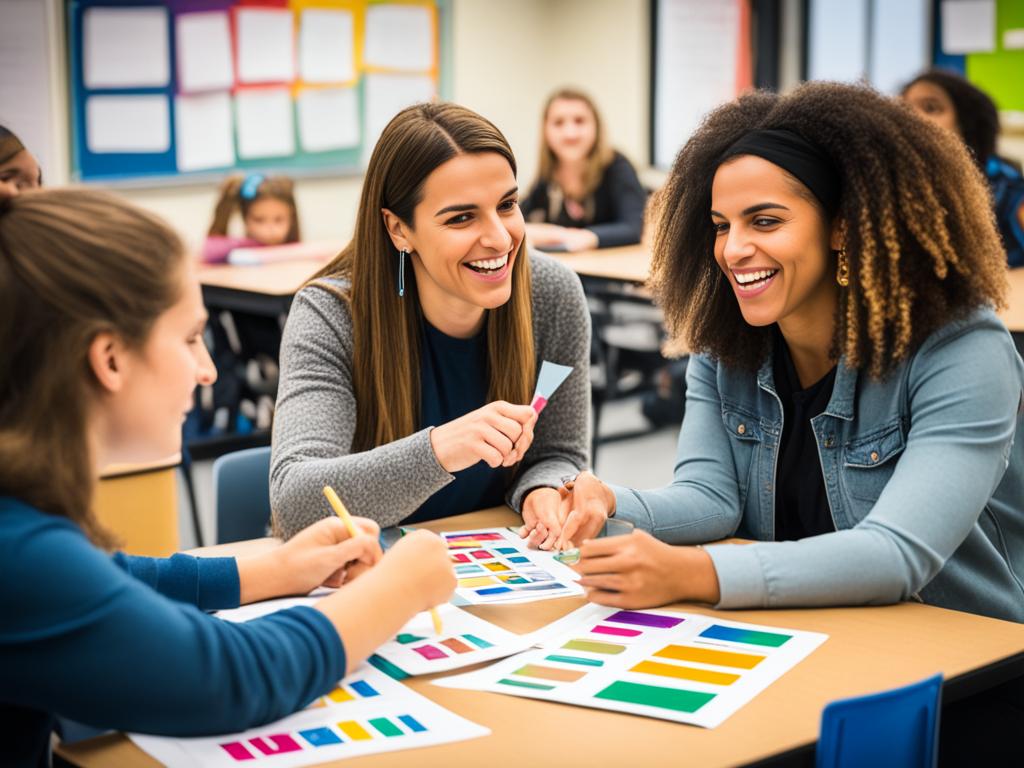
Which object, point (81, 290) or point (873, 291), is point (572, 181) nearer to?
point (873, 291)

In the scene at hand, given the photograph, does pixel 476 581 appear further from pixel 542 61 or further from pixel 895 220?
pixel 542 61

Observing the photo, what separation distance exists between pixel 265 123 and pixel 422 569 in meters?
4.91

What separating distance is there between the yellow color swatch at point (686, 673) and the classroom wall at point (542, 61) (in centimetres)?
555

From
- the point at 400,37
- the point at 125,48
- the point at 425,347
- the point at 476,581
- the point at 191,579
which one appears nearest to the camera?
the point at 191,579

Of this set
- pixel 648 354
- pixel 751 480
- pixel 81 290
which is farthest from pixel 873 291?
pixel 648 354

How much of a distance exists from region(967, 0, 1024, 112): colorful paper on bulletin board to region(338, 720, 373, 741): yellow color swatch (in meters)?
5.35

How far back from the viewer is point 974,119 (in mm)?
4152

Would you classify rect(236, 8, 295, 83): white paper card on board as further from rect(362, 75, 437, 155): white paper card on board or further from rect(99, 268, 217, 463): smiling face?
rect(99, 268, 217, 463): smiling face

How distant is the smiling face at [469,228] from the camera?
1.88 m

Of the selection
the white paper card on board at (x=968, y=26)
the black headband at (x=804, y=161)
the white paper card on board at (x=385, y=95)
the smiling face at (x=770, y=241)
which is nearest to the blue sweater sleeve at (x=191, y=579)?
the smiling face at (x=770, y=241)

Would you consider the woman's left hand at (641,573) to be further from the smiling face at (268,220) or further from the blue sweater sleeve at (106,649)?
the smiling face at (268,220)

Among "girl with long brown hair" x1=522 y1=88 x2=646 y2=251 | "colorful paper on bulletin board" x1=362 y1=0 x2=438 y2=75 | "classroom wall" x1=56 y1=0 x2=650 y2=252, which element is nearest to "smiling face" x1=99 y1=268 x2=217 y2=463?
"girl with long brown hair" x1=522 y1=88 x2=646 y2=251

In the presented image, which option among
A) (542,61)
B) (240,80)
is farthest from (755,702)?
(542,61)

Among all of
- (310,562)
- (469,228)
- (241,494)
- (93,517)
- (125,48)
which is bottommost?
(241,494)
